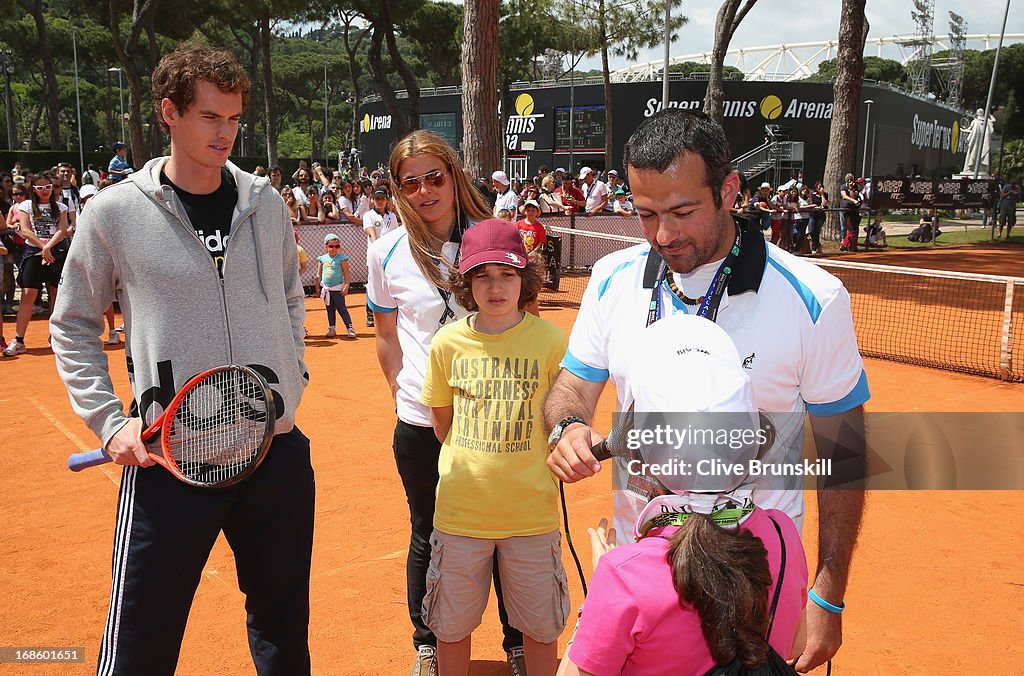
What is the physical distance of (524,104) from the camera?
49.3 meters

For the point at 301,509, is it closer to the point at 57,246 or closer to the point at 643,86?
the point at 57,246

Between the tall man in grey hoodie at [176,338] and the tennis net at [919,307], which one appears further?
the tennis net at [919,307]

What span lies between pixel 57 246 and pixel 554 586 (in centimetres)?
1132

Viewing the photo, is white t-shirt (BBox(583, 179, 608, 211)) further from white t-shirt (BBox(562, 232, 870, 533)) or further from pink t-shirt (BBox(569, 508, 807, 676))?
pink t-shirt (BBox(569, 508, 807, 676))

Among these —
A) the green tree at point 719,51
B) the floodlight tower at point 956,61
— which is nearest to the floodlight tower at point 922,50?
the floodlight tower at point 956,61

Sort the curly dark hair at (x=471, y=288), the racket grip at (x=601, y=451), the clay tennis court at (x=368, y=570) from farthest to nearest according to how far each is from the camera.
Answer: the clay tennis court at (x=368, y=570)
the curly dark hair at (x=471, y=288)
the racket grip at (x=601, y=451)

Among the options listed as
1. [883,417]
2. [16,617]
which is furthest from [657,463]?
[883,417]

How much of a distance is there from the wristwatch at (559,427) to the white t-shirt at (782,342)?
0.52 ft

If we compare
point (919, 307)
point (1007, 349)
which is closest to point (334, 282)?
point (1007, 349)

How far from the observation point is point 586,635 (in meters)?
1.67

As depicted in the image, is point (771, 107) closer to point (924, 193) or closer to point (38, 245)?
point (924, 193)

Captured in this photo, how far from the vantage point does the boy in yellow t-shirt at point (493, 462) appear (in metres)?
3.14

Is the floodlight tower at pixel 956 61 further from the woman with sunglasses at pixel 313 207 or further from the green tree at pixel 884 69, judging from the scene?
the woman with sunglasses at pixel 313 207

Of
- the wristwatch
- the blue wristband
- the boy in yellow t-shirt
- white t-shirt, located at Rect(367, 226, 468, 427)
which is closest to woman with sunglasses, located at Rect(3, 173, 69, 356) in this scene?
white t-shirt, located at Rect(367, 226, 468, 427)
